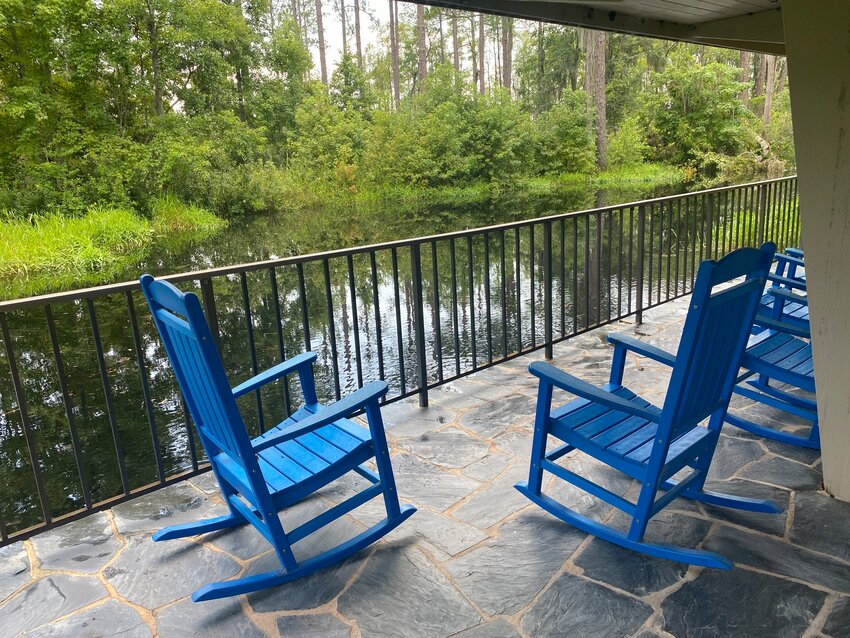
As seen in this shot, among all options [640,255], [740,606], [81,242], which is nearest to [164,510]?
[740,606]

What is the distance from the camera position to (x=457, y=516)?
2.33 meters

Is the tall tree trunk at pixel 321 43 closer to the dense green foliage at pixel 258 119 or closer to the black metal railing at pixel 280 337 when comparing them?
the dense green foliage at pixel 258 119

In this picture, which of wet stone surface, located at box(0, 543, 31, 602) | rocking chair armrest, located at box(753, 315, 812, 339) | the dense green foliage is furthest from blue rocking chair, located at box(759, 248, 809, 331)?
the dense green foliage

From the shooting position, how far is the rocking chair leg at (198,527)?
86.7 inches

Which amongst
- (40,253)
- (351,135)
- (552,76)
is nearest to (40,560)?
(40,253)

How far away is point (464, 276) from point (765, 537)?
28.5 ft

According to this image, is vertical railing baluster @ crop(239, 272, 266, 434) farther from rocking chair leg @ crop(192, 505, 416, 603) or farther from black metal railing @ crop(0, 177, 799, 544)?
rocking chair leg @ crop(192, 505, 416, 603)

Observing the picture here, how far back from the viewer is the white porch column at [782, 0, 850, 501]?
193 centimetres

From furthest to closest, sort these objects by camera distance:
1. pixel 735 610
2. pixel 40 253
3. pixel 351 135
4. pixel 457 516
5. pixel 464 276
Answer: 1. pixel 351 135
2. pixel 40 253
3. pixel 464 276
4. pixel 457 516
5. pixel 735 610

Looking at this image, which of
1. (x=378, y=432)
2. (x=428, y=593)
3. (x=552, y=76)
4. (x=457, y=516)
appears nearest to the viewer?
(x=428, y=593)

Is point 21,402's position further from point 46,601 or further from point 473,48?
point 473,48

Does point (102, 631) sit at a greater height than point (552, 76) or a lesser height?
lesser

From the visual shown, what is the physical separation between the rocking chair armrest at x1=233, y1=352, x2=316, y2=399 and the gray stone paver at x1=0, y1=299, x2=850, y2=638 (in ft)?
1.95

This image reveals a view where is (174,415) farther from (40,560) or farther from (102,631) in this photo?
(102,631)
